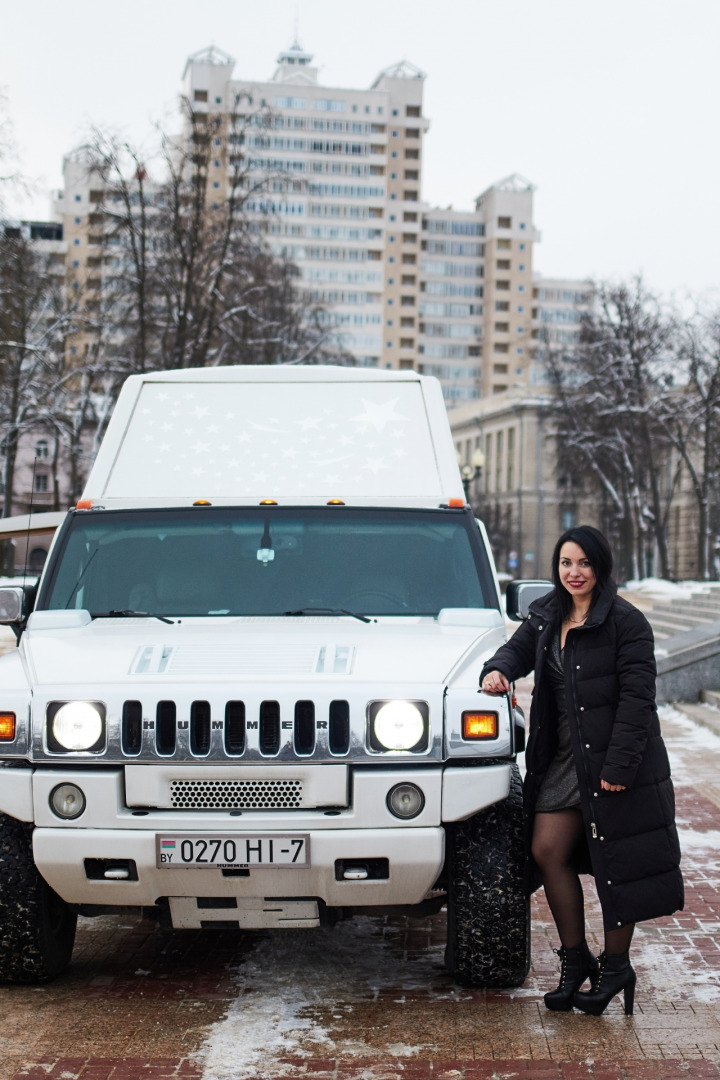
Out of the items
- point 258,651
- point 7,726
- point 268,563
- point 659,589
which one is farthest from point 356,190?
point 7,726

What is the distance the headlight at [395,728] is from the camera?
483cm

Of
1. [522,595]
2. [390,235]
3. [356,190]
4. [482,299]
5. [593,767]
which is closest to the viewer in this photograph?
[593,767]

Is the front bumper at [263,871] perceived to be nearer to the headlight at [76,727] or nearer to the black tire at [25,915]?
the black tire at [25,915]

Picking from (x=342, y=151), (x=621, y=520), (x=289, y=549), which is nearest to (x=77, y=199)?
(x=342, y=151)

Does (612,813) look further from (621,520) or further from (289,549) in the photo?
(621,520)

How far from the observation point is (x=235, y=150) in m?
32.9

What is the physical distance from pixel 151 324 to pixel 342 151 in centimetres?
11712

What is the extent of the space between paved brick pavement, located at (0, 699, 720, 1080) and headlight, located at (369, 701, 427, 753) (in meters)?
1.01

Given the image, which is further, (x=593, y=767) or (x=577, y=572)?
(x=577, y=572)

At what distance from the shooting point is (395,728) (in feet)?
15.9

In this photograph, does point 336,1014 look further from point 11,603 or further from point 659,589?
point 659,589

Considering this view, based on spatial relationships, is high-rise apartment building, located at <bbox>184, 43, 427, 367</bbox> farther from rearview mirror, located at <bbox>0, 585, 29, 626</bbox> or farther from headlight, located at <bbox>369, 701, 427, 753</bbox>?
headlight, located at <bbox>369, 701, 427, 753</bbox>

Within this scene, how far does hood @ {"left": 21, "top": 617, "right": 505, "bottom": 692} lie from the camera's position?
494 centimetres

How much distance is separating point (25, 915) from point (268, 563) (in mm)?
1958
